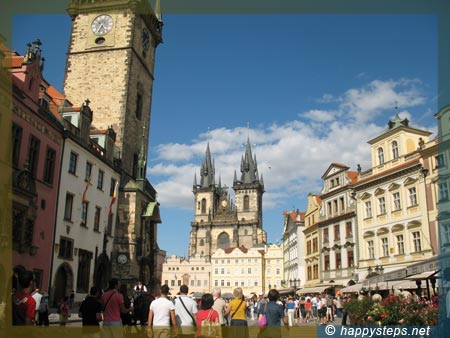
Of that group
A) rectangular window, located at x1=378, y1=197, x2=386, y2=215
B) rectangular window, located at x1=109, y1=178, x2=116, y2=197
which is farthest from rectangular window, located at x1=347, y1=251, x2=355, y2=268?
rectangular window, located at x1=109, y1=178, x2=116, y2=197

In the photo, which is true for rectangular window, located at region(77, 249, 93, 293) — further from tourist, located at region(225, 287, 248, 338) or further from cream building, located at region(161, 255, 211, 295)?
cream building, located at region(161, 255, 211, 295)

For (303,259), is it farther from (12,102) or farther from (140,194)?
(12,102)

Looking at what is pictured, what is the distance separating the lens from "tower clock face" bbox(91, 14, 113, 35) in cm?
3597

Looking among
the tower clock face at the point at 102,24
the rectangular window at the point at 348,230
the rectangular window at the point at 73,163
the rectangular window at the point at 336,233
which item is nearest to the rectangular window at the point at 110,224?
the rectangular window at the point at 73,163

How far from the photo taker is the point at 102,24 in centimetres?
3625

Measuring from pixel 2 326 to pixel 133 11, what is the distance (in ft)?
109

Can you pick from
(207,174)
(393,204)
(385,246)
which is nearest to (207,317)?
(393,204)

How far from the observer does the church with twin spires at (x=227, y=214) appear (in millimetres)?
133125

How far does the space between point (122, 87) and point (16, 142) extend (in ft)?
47.9

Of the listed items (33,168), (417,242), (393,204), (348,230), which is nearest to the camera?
(33,168)

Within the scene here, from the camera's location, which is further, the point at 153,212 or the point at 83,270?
the point at 153,212

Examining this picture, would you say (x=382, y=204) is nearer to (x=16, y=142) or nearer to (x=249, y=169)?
(x=16, y=142)

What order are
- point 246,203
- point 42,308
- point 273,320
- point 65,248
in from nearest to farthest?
point 273,320 → point 42,308 → point 65,248 → point 246,203

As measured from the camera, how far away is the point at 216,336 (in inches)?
309
